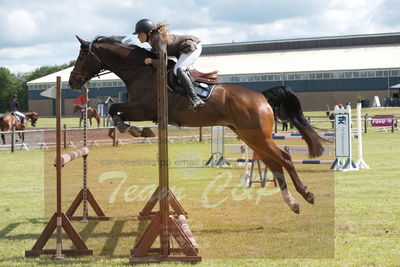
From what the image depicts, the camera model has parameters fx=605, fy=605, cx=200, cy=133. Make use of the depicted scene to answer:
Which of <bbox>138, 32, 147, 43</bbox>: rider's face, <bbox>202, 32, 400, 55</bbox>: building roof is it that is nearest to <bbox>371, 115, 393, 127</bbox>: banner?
<bbox>138, 32, 147, 43</bbox>: rider's face

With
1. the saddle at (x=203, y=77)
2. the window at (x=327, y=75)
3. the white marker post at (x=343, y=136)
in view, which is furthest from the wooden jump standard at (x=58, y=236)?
the window at (x=327, y=75)

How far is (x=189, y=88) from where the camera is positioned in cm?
679

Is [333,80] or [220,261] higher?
[333,80]

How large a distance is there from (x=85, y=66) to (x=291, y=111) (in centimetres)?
276

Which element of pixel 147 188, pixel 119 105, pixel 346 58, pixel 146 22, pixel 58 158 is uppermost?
pixel 346 58

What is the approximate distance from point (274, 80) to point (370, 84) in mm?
8723

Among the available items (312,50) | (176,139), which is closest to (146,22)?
(176,139)

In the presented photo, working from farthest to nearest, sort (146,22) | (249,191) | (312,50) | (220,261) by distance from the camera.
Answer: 1. (312,50)
2. (249,191)
3. (146,22)
4. (220,261)

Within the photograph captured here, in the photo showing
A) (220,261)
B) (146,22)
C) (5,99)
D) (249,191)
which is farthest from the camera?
(5,99)

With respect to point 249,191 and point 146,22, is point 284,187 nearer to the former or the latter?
point 146,22

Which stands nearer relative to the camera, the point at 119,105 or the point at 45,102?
the point at 119,105

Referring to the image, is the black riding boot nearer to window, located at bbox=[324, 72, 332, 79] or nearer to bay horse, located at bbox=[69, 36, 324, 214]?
bay horse, located at bbox=[69, 36, 324, 214]

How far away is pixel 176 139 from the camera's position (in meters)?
26.6

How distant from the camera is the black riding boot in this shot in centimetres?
→ 678
